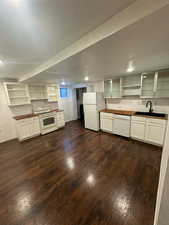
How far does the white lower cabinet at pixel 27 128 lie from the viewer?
11.5 ft

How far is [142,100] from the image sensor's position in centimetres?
344

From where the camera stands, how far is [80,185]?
1711 mm

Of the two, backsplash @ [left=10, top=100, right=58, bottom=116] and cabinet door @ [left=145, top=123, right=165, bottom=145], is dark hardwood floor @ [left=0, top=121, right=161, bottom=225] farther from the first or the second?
backsplash @ [left=10, top=100, right=58, bottom=116]

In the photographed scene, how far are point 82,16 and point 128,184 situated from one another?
253 centimetres

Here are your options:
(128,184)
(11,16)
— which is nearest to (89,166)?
(128,184)

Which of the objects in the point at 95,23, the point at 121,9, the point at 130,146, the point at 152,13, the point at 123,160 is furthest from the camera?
the point at 130,146

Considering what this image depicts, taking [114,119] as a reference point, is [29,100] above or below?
above

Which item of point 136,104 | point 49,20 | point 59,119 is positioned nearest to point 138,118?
point 136,104

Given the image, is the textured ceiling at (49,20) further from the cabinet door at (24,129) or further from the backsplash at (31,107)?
the backsplash at (31,107)

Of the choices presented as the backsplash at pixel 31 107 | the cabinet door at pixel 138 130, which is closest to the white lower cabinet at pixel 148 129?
the cabinet door at pixel 138 130

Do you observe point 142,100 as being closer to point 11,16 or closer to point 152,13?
point 152,13

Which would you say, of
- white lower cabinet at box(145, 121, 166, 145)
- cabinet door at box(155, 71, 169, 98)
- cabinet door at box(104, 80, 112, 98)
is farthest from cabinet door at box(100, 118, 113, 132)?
cabinet door at box(155, 71, 169, 98)

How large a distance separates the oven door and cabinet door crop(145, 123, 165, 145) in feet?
12.3

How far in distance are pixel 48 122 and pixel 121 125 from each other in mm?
3121
